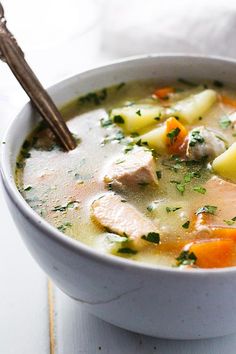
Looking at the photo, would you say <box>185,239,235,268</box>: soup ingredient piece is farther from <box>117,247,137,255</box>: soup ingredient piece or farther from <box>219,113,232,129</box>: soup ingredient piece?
<box>219,113,232,129</box>: soup ingredient piece

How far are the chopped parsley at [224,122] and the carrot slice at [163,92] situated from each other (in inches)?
11.6

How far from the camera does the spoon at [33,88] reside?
85.8 inches

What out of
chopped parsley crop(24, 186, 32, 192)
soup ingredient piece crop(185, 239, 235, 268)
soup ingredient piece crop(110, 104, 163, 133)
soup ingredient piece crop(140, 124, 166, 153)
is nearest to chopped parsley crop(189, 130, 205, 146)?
soup ingredient piece crop(140, 124, 166, 153)

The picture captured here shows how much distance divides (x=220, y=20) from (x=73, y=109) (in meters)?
1.15

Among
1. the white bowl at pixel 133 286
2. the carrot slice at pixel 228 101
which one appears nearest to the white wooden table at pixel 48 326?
the white bowl at pixel 133 286

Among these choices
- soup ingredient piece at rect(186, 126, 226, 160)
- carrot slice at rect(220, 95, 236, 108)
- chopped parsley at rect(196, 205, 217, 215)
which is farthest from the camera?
carrot slice at rect(220, 95, 236, 108)

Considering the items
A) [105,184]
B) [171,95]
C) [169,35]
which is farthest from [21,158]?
[169,35]

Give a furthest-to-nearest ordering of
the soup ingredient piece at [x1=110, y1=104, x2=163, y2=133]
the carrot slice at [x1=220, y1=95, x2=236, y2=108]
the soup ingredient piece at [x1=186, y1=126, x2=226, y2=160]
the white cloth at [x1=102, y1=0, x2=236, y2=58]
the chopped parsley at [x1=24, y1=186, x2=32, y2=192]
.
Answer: the white cloth at [x1=102, y1=0, x2=236, y2=58], the carrot slice at [x1=220, y1=95, x2=236, y2=108], the soup ingredient piece at [x1=110, y1=104, x2=163, y2=133], the soup ingredient piece at [x1=186, y1=126, x2=226, y2=160], the chopped parsley at [x1=24, y1=186, x2=32, y2=192]

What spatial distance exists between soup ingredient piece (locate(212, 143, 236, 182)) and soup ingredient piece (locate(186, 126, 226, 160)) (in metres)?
0.04

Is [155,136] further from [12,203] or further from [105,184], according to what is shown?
[12,203]

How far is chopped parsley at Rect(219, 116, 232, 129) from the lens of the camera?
7.80 ft

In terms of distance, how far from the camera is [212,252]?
5.78 feet

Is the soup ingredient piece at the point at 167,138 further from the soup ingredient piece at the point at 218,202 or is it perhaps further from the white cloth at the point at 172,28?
the white cloth at the point at 172,28

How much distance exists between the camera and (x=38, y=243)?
5.70ft
